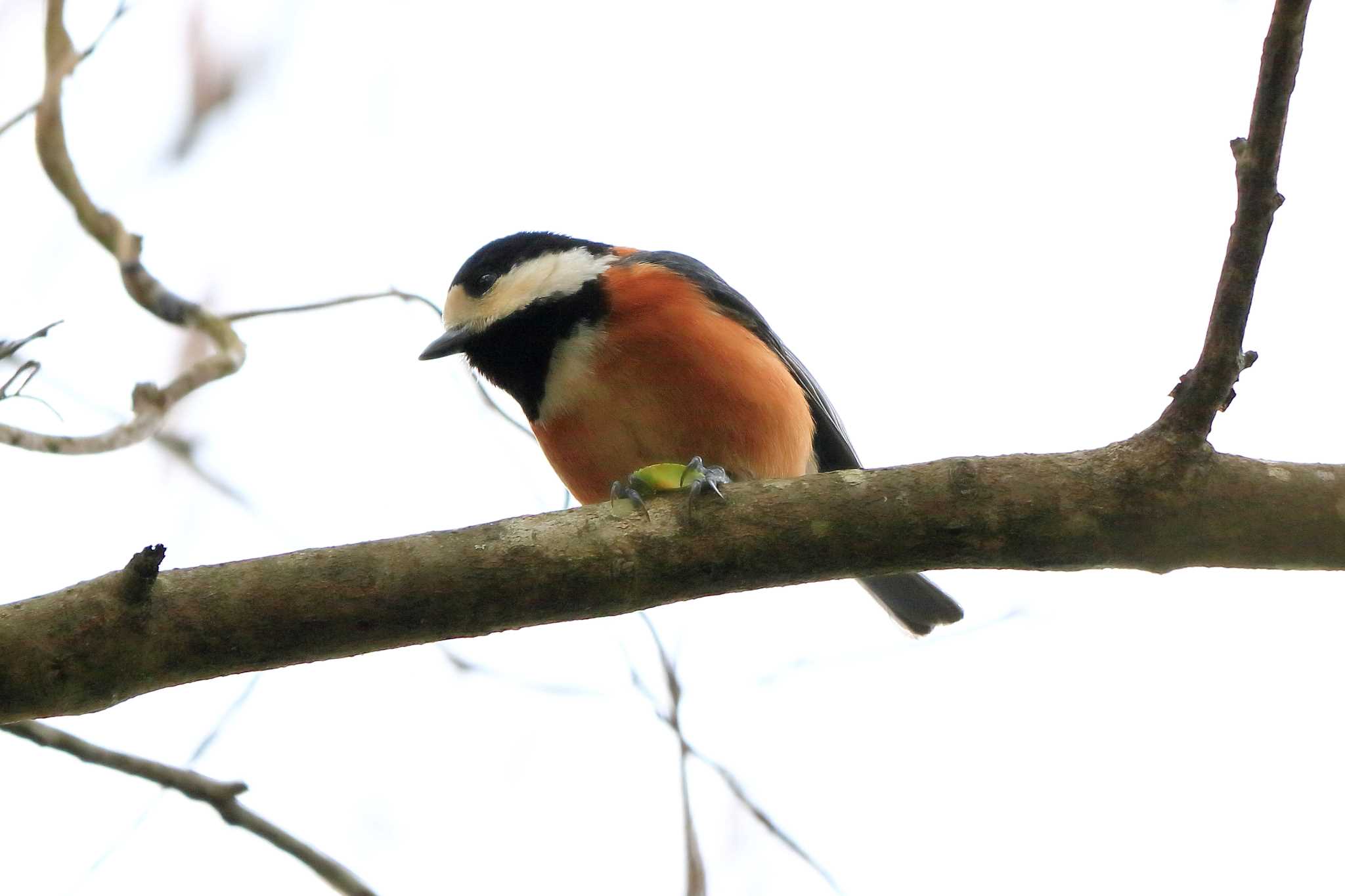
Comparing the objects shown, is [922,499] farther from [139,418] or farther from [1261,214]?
[139,418]

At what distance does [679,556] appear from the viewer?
2645 millimetres

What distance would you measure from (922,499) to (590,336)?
6.00ft

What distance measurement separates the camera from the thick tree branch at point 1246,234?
2.45m

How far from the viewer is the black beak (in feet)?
14.9

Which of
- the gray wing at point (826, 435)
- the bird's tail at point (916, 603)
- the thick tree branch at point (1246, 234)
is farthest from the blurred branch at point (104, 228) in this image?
the thick tree branch at point (1246, 234)

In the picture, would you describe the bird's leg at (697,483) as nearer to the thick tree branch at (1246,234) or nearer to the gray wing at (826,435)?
the thick tree branch at (1246,234)

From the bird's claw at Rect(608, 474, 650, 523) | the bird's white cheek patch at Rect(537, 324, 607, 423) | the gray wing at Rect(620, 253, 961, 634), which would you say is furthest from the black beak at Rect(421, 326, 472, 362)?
the bird's claw at Rect(608, 474, 650, 523)

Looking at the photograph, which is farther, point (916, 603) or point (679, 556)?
point (916, 603)

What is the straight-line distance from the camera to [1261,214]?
2602mm

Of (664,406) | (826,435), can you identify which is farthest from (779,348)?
(664,406)

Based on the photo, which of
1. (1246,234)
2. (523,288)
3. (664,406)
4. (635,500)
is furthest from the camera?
(523,288)

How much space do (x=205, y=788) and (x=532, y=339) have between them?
6.18 feet

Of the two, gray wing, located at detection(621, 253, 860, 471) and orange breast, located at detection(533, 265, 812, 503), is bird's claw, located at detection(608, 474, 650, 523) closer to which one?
orange breast, located at detection(533, 265, 812, 503)

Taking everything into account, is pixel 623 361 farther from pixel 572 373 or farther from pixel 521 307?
pixel 521 307
